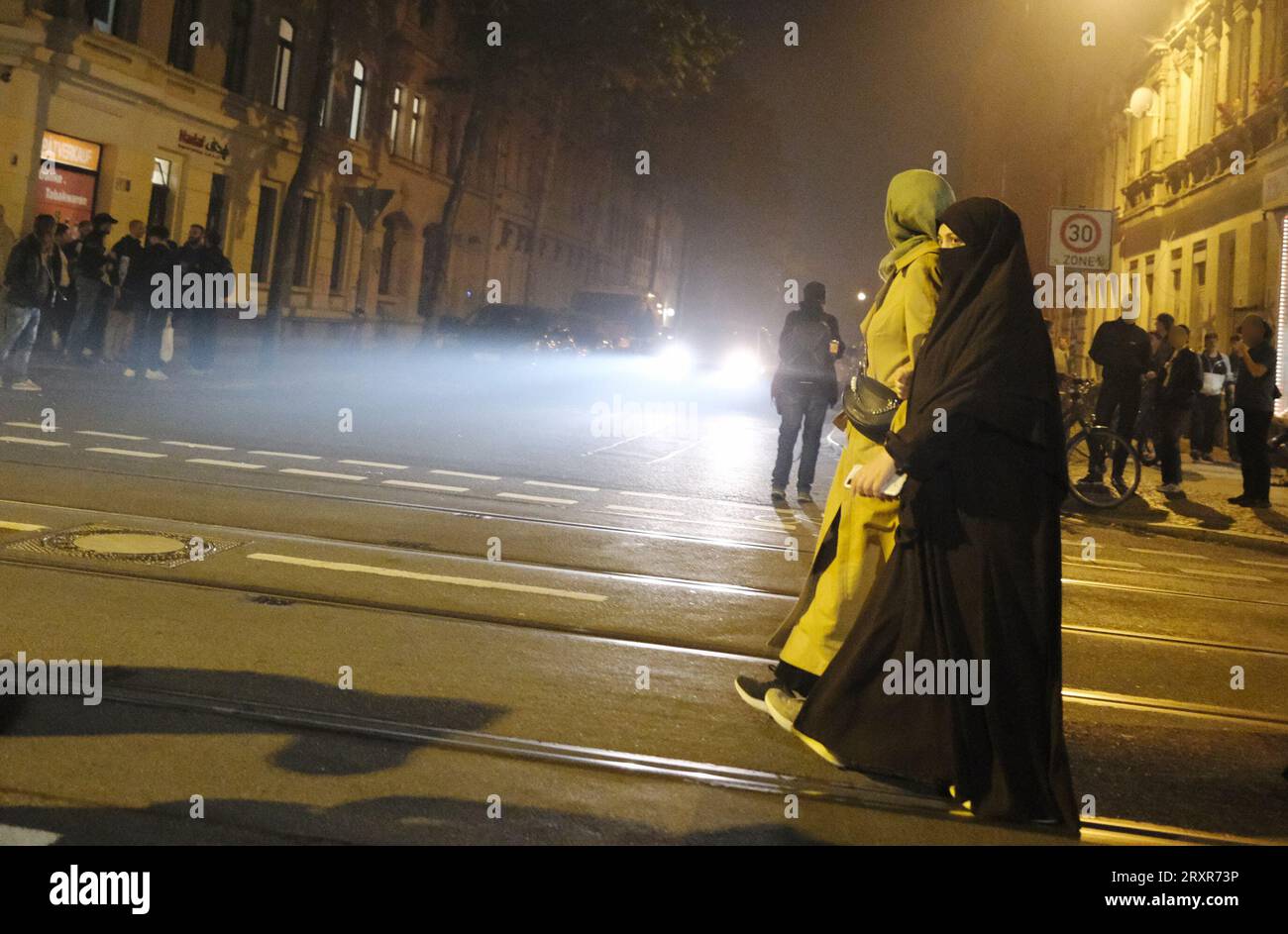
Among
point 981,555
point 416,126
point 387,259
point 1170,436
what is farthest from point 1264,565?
point 416,126

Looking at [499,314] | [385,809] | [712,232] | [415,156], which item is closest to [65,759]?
[385,809]

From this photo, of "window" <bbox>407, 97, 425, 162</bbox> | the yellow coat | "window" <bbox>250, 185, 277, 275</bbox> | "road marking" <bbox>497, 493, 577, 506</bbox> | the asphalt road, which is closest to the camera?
the asphalt road

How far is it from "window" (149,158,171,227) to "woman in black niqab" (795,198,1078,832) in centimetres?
2559

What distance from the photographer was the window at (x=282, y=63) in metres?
31.6

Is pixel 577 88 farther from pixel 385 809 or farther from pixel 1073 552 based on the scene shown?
pixel 385 809

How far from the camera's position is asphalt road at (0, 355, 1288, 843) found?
3955 millimetres

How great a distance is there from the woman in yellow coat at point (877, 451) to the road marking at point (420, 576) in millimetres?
2338

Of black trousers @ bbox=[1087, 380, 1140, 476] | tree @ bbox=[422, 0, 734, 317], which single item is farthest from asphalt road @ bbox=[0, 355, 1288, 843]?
tree @ bbox=[422, 0, 734, 317]

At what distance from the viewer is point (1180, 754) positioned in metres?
5.11

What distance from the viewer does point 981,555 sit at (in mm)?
4219

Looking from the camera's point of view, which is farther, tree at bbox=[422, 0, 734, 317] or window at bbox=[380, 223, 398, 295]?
window at bbox=[380, 223, 398, 295]

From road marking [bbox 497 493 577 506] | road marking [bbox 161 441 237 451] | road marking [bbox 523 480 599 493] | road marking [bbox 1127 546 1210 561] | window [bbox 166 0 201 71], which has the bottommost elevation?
road marking [bbox 1127 546 1210 561]

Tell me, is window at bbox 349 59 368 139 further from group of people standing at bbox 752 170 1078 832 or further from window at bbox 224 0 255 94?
group of people standing at bbox 752 170 1078 832

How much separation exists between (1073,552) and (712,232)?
6349 centimetres
